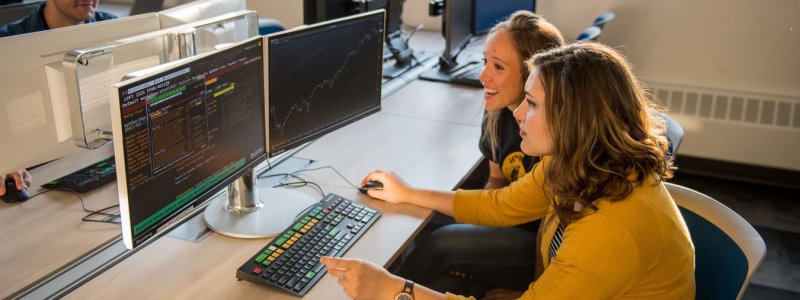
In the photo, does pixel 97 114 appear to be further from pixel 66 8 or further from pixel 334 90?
pixel 66 8

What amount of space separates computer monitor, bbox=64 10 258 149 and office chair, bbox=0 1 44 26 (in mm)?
1457

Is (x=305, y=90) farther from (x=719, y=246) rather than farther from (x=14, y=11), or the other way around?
(x=14, y=11)

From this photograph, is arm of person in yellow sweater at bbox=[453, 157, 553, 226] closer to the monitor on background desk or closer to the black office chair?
the monitor on background desk

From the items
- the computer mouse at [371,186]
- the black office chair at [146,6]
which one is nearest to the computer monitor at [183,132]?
the computer mouse at [371,186]

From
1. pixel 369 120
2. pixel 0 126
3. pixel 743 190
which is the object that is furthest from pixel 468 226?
pixel 743 190

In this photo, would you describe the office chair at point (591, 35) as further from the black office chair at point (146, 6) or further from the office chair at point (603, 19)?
the black office chair at point (146, 6)

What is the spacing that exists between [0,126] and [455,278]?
1233mm

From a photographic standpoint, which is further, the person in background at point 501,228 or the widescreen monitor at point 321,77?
the person in background at point 501,228

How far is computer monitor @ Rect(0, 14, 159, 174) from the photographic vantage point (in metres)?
1.62

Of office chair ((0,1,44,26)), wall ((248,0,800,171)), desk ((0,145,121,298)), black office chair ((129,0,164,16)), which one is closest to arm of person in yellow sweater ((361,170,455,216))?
desk ((0,145,121,298))

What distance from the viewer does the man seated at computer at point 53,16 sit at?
279 centimetres

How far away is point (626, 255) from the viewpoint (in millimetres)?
1354

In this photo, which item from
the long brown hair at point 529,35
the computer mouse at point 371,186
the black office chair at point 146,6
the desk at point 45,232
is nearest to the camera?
the desk at point 45,232

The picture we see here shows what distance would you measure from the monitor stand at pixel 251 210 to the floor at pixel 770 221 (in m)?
1.87
